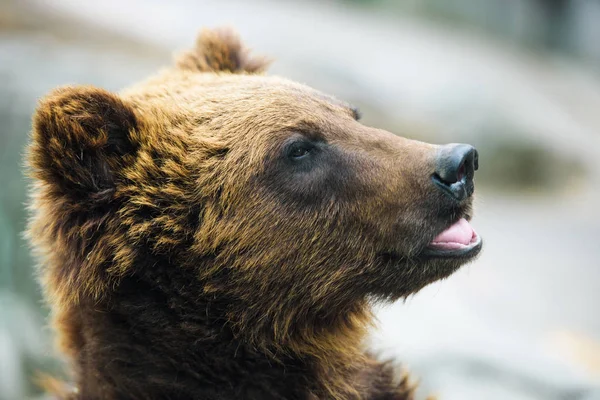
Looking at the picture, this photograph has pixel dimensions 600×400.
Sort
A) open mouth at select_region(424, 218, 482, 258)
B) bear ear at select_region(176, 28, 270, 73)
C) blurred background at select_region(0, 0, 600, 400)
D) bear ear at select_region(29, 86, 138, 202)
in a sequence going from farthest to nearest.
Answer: blurred background at select_region(0, 0, 600, 400) < bear ear at select_region(176, 28, 270, 73) < open mouth at select_region(424, 218, 482, 258) < bear ear at select_region(29, 86, 138, 202)

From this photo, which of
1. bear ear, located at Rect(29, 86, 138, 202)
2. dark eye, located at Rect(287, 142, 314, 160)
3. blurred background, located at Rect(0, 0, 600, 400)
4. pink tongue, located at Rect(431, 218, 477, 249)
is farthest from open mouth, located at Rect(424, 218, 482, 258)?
bear ear, located at Rect(29, 86, 138, 202)

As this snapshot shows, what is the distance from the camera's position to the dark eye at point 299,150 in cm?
335

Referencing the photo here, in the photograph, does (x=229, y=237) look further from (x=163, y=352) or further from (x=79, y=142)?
(x=79, y=142)

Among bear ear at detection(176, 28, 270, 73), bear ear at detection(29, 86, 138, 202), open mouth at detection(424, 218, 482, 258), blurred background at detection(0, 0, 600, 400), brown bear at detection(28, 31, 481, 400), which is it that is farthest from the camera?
blurred background at detection(0, 0, 600, 400)

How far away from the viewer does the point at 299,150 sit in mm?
3367

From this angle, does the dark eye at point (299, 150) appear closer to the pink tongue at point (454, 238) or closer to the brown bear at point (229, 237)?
the brown bear at point (229, 237)

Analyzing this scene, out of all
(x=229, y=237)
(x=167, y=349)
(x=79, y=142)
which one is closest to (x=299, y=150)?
(x=229, y=237)

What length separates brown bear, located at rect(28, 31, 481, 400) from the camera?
123 inches

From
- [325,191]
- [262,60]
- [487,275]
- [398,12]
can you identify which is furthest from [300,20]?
[325,191]

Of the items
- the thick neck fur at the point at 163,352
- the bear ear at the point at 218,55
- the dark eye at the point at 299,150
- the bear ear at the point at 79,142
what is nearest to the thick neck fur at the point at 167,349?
the thick neck fur at the point at 163,352

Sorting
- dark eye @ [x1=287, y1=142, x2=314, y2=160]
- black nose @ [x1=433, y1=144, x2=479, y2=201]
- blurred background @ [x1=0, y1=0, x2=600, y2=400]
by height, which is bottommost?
dark eye @ [x1=287, y1=142, x2=314, y2=160]

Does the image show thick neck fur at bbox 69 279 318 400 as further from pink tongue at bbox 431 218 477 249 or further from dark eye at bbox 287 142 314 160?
pink tongue at bbox 431 218 477 249

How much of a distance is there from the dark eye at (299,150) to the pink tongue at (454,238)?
2.59ft

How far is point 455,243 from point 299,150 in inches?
36.3
